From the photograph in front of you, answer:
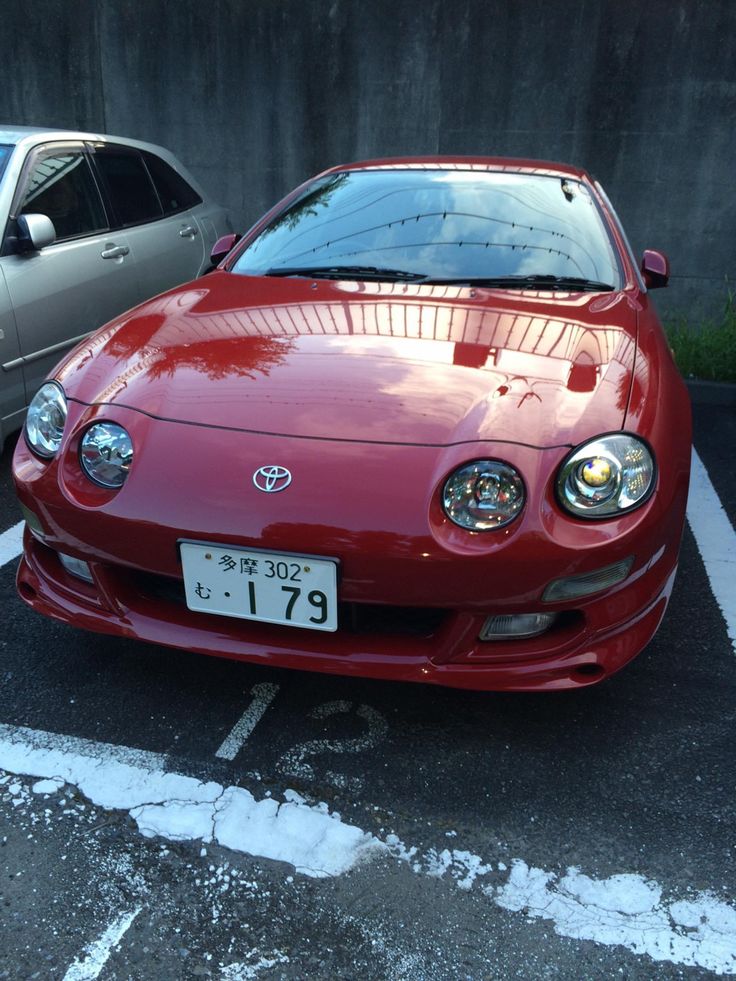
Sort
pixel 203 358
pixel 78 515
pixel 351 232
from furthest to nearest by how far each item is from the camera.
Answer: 1. pixel 351 232
2. pixel 203 358
3. pixel 78 515

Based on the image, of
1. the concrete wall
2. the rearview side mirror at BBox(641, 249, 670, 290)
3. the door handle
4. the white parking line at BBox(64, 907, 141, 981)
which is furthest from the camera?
the concrete wall

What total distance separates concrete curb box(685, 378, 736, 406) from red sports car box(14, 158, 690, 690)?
116 inches

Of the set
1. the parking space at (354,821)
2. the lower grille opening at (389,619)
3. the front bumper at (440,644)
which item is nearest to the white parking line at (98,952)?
the parking space at (354,821)

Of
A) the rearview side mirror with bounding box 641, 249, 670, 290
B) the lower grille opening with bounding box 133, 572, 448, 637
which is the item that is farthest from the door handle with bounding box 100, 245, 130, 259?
the lower grille opening with bounding box 133, 572, 448, 637

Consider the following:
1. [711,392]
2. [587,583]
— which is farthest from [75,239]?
[711,392]

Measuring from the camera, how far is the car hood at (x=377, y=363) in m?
1.80

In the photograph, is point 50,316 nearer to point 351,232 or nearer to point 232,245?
point 232,245

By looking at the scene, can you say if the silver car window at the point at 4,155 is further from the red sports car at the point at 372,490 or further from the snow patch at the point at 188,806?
the snow patch at the point at 188,806

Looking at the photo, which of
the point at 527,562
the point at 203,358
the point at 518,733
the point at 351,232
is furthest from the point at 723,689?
the point at 351,232

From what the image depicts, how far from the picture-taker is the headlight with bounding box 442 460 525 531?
1.67m

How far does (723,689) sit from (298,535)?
1.30 m

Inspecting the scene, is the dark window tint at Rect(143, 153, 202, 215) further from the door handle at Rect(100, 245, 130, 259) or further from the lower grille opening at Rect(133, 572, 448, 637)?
the lower grille opening at Rect(133, 572, 448, 637)

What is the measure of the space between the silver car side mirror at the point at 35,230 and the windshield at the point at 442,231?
1028 mm

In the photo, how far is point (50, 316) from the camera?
3537 millimetres
